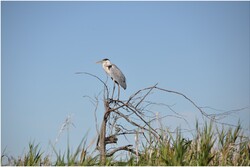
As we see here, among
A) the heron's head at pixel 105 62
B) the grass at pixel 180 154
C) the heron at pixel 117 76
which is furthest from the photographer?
the heron's head at pixel 105 62

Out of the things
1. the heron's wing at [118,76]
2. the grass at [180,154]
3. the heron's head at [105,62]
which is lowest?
the grass at [180,154]

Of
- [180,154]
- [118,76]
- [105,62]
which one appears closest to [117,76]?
[118,76]

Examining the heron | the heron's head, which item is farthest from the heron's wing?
the heron's head

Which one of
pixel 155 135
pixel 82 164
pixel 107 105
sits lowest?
pixel 82 164

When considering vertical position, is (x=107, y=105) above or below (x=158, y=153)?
above

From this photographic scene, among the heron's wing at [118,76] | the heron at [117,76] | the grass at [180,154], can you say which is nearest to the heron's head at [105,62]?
the heron at [117,76]

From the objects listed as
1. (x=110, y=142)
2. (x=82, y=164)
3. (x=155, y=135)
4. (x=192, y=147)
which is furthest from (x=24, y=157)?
(x=192, y=147)

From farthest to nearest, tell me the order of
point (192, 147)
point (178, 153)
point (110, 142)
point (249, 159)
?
1. point (110, 142)
2. point (249, 159)
3. point (192, 147)
4. point (178, 153)

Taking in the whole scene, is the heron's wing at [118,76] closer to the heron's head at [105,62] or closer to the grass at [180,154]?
the heron's head at [105,62]

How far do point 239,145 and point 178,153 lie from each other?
1.23 meters

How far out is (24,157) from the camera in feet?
16.6

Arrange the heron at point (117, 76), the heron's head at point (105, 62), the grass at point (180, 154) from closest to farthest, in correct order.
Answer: the grass at point (180, 154) < the heron at point (117, 76) < the heron's head at point (105, 62)

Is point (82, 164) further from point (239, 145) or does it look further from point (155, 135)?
point (239, 145)

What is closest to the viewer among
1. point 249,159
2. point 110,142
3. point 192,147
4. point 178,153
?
point 178,153
